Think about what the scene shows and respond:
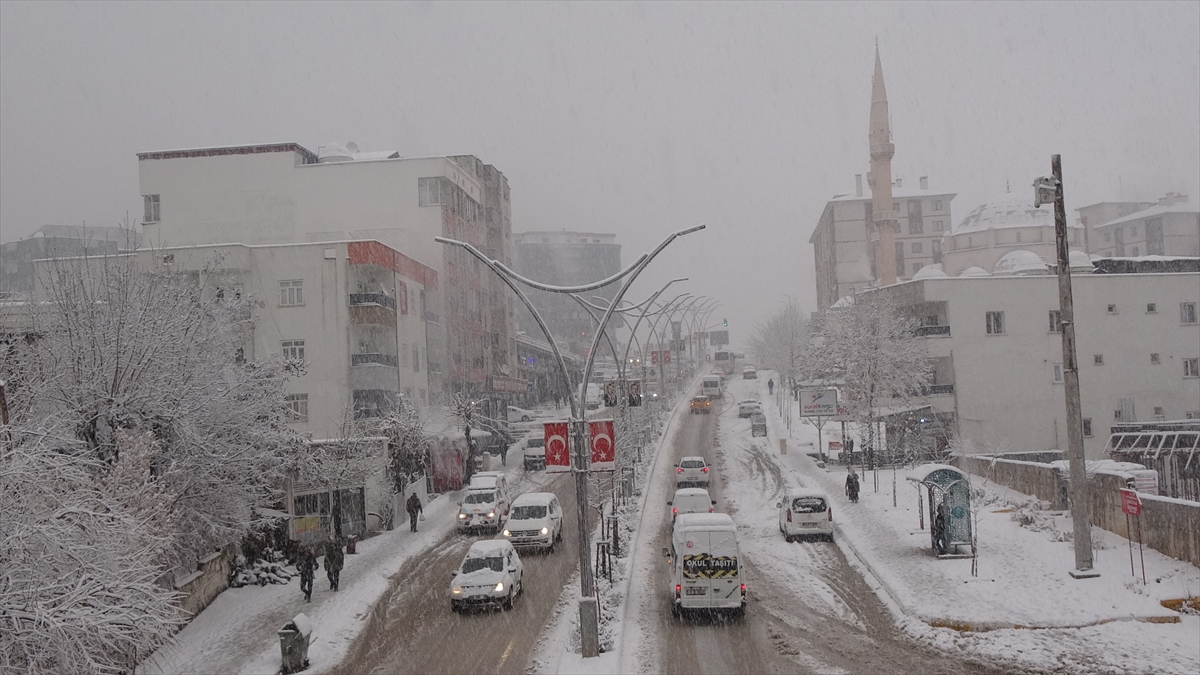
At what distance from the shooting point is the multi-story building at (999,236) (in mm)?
106125

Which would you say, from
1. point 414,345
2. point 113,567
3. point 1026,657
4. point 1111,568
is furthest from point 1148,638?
point 414,345

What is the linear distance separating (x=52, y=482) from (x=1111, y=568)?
20725 mm

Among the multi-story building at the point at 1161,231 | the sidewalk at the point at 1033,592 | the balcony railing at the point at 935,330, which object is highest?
the multi-story building at the point at 1161,231

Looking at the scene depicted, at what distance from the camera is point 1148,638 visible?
1664cm

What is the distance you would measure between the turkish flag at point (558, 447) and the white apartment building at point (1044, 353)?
39070 millimetres

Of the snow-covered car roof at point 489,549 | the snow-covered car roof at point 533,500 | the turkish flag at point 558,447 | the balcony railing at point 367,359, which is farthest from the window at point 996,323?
the turkish flag at point 558,447

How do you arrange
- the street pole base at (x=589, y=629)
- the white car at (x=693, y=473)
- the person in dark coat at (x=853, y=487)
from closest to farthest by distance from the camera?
the street pole base at (x=589, y=629) < the person in dark coat at (x=853, y=487) < the white car at (x=693, y=473)

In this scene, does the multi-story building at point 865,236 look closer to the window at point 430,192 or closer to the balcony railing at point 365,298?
the window at point 430,192

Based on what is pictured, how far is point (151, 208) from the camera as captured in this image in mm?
58594

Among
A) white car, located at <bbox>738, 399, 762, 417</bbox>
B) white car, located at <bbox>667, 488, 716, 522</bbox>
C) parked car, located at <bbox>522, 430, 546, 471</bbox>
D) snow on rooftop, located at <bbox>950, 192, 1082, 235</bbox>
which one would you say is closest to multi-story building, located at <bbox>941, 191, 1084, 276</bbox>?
snow on rooftop, located at <bbox>950, 192, 1082, 235</bbox>

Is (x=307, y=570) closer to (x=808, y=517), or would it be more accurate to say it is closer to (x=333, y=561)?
(x=333, y=561)

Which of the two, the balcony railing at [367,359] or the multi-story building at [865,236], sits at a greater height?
the multi-story building at [865,236]

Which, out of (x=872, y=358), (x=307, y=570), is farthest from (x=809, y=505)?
(x=872, y=358)

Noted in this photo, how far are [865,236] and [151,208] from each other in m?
85.4
